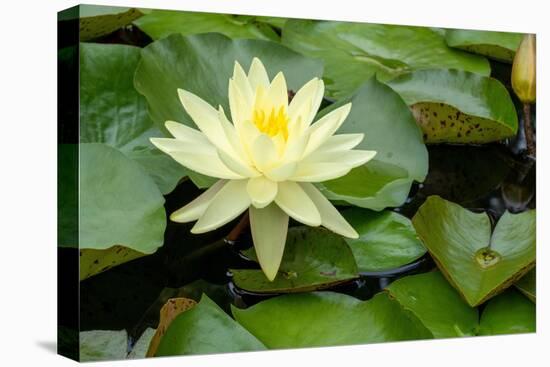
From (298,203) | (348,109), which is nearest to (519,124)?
(348,109)

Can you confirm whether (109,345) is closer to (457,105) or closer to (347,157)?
→ (347,157)

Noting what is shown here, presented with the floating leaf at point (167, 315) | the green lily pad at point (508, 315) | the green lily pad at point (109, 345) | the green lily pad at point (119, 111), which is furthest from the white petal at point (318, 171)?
the green lily pad at point (508, 315)

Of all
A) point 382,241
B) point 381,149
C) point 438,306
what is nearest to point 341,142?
point 381,149

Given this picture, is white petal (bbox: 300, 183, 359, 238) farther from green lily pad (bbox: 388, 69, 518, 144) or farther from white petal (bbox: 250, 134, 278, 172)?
green lily pad (bbox: 388, 69, 518, 144)

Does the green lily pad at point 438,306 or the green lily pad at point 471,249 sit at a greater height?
the green lily pad at point 471,249

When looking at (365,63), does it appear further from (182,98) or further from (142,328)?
(142,328)

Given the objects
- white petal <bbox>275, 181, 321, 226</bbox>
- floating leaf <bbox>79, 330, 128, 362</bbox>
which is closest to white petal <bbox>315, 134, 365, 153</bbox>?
white petal <bbox>275, 181, 321, 226</bbox>

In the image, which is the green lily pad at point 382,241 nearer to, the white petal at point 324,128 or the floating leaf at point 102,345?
the white petal at point 324,128
